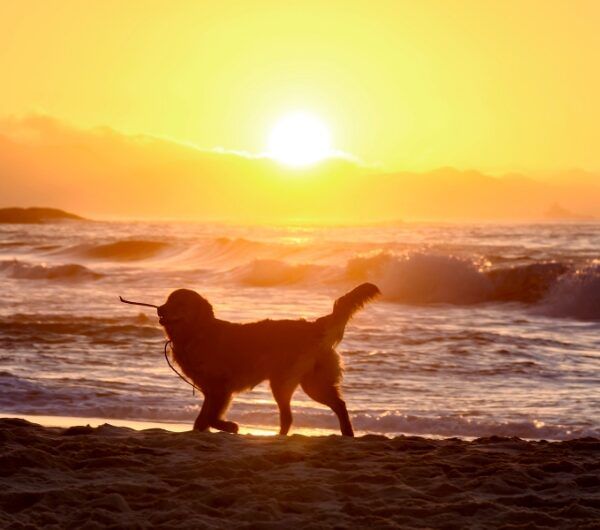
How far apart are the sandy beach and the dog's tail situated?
892mm

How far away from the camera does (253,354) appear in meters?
7.37

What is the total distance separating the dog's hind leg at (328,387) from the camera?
7.46 metres

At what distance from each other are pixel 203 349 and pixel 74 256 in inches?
1500

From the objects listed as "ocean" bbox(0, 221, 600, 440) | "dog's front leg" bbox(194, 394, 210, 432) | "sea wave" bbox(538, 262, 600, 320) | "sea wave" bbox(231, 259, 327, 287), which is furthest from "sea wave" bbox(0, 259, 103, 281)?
"dog's front leg" bbox(194, 394, 210, 432)

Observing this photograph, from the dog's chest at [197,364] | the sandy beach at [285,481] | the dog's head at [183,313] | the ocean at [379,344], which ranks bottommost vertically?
the ocean at [379,344]

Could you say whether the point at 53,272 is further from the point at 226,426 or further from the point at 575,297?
the point at 226,426

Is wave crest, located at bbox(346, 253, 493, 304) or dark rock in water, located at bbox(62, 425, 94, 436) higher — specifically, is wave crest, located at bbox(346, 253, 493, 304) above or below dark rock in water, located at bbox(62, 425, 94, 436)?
above

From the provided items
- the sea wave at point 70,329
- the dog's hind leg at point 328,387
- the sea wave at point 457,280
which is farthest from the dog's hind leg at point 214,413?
the sea wave at point 457,280

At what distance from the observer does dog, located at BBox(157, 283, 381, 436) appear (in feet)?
24.2

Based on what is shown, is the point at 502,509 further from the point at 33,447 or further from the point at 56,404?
the point at 56,404

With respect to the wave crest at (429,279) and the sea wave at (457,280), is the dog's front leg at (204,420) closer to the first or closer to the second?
the wave crest at (429,279)

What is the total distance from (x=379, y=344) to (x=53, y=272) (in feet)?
67.3

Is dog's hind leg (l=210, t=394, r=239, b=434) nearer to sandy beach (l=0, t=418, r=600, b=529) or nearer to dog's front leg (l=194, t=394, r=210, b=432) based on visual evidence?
dog's front leg (l=194, t=394, r=210, b=432)

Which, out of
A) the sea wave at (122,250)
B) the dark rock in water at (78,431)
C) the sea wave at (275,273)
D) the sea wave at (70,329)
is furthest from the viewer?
the sea wave at (122,250)
